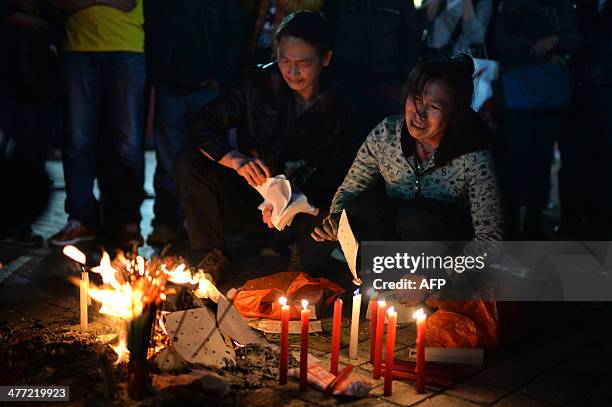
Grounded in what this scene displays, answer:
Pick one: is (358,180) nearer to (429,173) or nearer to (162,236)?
(429,173)

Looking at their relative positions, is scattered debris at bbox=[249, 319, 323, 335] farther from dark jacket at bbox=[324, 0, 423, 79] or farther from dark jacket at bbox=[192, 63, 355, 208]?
dark jacket at bbox=[324, 0, 423, 79]

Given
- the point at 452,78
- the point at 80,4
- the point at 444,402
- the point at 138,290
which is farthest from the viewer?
the point at 80,4

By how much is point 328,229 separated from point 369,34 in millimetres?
1943

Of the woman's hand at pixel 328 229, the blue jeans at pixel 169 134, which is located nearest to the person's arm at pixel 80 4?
the blue jeans at pixel 169 134

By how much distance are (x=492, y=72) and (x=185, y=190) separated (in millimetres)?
2511

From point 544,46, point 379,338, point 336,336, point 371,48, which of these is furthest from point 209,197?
point 544,46

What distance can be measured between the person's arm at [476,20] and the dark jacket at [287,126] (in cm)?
141

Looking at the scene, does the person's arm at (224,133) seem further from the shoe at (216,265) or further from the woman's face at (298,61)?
the shoe at (216,265)

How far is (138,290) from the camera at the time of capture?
2861mm

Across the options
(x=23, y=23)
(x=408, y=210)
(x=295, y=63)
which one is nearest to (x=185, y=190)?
(x=295, y=63)

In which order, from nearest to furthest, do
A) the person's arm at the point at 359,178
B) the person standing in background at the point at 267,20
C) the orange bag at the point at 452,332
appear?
the orange bag at the point at 452,332 < the person's arm at the point at 359,178 < the person standing in background at the point at 267,20

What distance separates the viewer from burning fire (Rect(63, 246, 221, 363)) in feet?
9.34

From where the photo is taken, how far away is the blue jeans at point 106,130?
5441mm

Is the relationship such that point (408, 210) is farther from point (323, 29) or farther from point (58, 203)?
point (58, 203)
